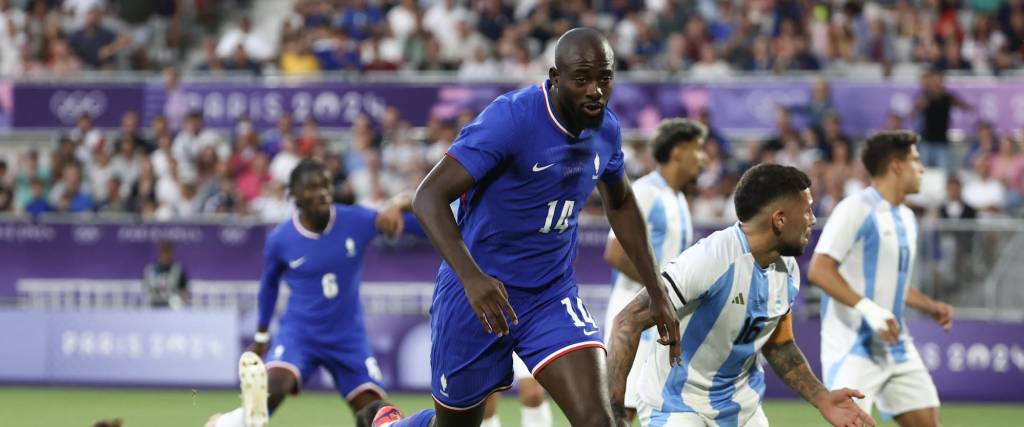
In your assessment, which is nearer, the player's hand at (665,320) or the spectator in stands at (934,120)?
the player's hand at (665,320)

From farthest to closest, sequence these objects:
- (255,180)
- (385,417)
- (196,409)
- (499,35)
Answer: (499,35) < (255,180) < (196,409) < (385,417)

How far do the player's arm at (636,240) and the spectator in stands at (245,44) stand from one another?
56.6 ft

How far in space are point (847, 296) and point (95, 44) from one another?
18073mm

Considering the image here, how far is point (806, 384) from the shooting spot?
691cm

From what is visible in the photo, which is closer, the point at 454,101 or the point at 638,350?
the point at 638,350

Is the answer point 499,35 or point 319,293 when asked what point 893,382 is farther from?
point 499,35

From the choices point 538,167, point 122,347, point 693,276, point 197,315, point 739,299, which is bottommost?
point 122,347

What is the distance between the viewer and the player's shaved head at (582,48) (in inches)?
244

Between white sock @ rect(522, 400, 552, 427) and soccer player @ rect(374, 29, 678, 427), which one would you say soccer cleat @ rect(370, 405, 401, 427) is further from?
white sock @ rect(522, 400, 552, 427)

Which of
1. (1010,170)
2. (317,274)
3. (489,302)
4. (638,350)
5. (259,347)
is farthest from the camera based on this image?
(1010,170)

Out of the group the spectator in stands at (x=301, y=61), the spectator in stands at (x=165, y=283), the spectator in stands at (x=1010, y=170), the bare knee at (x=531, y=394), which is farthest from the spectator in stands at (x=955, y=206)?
the spectator in stands at (x=301, y=61)

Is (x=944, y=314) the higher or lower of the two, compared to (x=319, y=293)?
higher

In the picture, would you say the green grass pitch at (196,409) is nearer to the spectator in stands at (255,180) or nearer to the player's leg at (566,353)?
the spectator in stands at (255,180)

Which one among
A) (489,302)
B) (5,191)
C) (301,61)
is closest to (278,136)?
(301,61)
